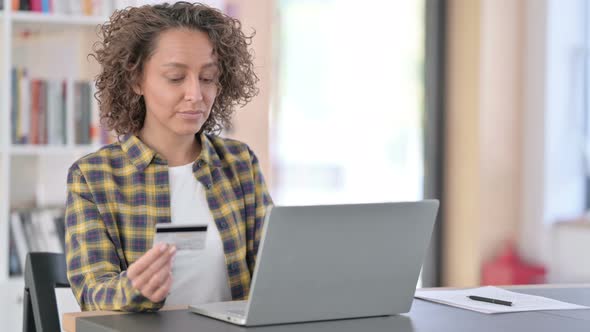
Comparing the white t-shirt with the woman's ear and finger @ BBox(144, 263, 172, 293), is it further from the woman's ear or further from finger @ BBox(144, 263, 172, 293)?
finger @ BBox(144, 263, 172, 293)

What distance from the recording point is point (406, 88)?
4969mm

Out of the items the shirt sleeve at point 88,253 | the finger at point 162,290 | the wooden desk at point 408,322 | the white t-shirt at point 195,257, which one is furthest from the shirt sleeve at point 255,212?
the finger at point 162,290

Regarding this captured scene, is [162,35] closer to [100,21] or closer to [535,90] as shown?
[100,21]

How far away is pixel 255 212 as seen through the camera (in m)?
2.23

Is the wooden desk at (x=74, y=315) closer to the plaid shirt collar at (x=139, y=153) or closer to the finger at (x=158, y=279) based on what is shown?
the finger at (x=158, y=279)

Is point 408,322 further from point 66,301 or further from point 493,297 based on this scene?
point 66,301

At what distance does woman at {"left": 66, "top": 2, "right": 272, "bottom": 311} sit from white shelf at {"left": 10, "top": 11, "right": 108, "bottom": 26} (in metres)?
1.07

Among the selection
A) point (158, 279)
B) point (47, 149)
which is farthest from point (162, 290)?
point (47, 149)

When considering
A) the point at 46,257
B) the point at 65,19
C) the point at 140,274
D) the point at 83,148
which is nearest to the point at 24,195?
the point at 83,148

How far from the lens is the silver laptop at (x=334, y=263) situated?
5.19 ft

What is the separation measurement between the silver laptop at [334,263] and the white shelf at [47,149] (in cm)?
165

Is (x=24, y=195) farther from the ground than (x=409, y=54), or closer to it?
closer to it

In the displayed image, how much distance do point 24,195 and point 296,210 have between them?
6.61ft

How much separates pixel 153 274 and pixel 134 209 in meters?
0.42
